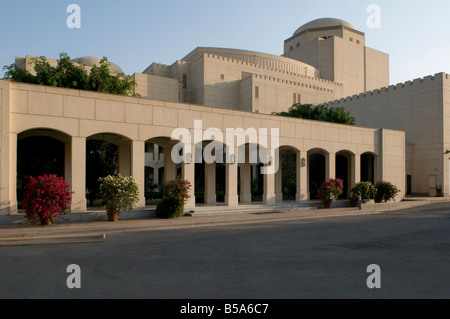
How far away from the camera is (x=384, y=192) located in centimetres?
2531

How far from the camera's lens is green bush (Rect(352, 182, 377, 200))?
966 inches

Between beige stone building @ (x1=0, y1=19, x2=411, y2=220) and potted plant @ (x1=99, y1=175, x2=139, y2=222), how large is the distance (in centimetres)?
109

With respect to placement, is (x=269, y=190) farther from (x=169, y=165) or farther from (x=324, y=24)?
(x=324, y=24)

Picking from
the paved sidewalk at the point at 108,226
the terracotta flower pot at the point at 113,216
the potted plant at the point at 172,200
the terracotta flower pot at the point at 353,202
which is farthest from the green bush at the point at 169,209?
the terracotta flower pot at the point at 353,202

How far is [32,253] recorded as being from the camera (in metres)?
9.29

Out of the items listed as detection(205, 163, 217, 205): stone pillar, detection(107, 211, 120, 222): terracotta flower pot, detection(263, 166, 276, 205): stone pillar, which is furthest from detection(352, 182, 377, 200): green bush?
detection(107, 211, 120, 222): terracotta flower pot

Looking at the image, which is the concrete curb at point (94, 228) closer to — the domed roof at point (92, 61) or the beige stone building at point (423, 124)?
the beige stone building at point (423, 124)

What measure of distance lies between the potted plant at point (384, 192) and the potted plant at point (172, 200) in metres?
14.9

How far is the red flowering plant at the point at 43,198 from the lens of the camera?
13656mm

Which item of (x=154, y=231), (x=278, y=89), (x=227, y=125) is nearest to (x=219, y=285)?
(x=154, y=231)

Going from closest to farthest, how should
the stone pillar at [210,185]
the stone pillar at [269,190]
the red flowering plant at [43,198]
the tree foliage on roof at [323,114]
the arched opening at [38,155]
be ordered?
the red flowering plant at [43,198], the arched opening at [38,155], the stone pillar at [210,185], the stone pillar at [269,190], the tree foliage on roof at [323,114]
